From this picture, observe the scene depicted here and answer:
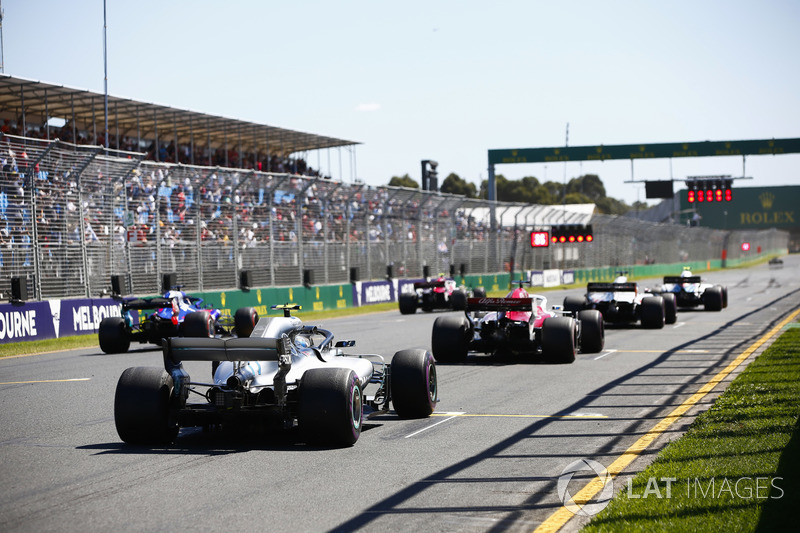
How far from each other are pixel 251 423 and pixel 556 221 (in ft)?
165

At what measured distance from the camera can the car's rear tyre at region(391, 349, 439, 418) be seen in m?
10.1

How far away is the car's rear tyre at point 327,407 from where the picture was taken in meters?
8.42

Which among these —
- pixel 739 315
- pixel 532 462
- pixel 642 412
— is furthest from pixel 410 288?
pixel 532 462

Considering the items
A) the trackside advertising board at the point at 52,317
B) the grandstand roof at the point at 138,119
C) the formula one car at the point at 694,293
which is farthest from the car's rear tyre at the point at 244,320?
the formula one car at the point at 694,293

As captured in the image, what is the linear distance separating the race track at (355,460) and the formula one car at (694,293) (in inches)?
624

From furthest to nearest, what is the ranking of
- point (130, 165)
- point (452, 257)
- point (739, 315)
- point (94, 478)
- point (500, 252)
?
1. point (500, 252)
2. point (452, 257)
3. point (739, 315)
4. point (130, 165)
5. point (94, 478)

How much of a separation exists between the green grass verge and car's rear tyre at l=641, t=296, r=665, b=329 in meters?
12.1

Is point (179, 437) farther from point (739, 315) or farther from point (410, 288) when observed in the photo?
point (410, 288)

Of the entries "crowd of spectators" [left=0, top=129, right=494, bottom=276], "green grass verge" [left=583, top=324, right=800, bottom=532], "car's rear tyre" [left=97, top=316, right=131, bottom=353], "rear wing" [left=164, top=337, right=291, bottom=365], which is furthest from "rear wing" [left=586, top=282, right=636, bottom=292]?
"rear wing" [left=164, top=337, right=291, bottom=365]

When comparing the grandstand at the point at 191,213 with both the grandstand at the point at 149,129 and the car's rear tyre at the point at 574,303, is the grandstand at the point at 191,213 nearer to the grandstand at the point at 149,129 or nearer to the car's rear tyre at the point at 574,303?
the grandstand at the point at 149,129

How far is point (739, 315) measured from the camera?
28.1 m

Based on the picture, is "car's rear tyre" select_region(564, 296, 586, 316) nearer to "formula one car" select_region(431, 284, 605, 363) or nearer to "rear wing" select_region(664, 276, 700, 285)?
"formula one car" select_region(431, 284, 605, 363)

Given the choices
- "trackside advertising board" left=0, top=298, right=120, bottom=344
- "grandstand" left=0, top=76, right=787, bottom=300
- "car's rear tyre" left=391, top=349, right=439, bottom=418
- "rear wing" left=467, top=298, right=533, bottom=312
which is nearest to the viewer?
"car's rear tyre" left=391, top=349, right=439, bottom=418

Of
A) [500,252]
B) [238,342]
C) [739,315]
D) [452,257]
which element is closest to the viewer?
[238,342]
